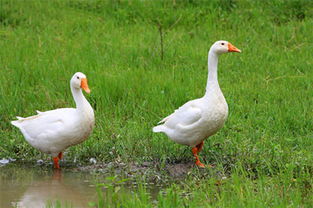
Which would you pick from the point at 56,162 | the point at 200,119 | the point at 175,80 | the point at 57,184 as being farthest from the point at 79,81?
the point at 175,80

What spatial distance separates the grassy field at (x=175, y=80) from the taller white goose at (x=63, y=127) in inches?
18.0

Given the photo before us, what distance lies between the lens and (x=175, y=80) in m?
9.88

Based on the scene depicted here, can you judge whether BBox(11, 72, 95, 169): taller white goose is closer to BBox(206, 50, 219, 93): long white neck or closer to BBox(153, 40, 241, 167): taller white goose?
BBox(153, 40, 241, 167): taller white goose

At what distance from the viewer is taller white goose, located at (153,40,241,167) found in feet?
24.0

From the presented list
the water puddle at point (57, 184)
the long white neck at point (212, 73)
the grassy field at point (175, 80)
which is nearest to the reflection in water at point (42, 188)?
the water puddle at point (57, 184)

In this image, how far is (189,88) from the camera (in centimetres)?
959

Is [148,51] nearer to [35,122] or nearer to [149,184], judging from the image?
[35,122]

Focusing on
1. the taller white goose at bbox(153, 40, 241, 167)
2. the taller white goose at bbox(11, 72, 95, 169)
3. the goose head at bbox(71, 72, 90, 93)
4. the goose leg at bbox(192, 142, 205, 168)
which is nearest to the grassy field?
the goose leg at bbox(192, 142, 205, 168)

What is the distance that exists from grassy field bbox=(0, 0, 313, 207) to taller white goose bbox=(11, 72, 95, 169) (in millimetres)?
458

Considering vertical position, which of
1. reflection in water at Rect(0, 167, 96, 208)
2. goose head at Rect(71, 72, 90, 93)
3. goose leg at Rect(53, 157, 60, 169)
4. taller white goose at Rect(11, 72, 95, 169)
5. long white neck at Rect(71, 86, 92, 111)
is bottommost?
reflection in water at Rect(0, 167, 96, 208)

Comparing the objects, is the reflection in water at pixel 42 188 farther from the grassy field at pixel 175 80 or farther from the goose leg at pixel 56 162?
the grassy field at pixel 175 80

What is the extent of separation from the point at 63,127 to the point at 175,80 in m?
2.69

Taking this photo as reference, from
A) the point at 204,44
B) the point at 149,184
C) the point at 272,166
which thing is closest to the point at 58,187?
the point at 149,184

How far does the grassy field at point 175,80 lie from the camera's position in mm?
6793
